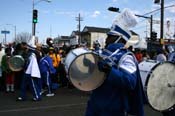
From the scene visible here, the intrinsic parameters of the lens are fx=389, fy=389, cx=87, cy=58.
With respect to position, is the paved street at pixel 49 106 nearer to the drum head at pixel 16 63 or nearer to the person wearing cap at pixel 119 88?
the drum head at pixel 16 63

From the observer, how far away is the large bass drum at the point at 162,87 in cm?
456

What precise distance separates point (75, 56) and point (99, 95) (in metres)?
0.57

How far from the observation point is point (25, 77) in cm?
1232

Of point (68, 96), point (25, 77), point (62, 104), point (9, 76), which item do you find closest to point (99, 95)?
point (62, 104)

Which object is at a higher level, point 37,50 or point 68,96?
point 37,50

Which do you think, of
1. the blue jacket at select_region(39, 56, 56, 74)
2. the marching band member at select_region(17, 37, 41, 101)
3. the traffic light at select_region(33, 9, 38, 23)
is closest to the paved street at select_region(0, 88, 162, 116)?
the marching band member at select_region(17, 37, 41, 101)

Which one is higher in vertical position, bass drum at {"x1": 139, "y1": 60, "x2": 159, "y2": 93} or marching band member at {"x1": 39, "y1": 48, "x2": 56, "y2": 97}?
bass drum at {"x1": 139, "y1": 60, "x2": 159, "y2": 93}

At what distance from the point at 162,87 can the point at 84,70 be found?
1190 mm

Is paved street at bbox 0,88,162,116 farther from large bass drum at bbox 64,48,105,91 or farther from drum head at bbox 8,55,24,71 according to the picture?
large bass drum at bbox 64,48,105,91

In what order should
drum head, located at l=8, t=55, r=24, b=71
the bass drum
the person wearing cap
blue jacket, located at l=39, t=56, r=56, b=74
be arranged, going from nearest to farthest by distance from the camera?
1. the person wearing cap
2. the bass drum
3. blue jacket, located at l=39, t=56, r=56, b=74
4. drum head, located at l=8, t=55, r=24, b=71

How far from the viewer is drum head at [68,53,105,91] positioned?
400 cm

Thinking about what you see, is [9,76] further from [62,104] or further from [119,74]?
[119,74]

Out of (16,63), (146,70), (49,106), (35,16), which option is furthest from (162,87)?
(35,16)

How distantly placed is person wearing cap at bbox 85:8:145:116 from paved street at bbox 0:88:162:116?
557cm
